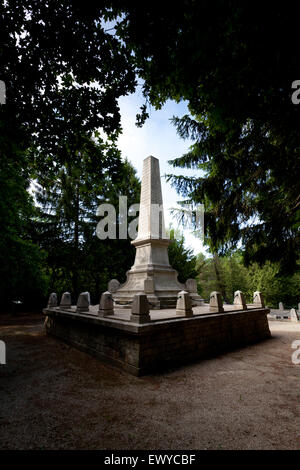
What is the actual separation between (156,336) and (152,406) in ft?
5.47

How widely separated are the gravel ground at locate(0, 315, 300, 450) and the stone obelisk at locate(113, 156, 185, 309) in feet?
10.9

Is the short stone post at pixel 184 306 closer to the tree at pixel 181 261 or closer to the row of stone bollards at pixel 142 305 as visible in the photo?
the row of stone bollards at pixel 142 305

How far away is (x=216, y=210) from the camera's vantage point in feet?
27.9

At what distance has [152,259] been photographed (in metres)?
9.40

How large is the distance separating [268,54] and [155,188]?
765 cm

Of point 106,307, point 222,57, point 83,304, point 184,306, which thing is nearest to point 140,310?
point 106,307

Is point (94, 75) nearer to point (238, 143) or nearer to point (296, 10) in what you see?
point (296, 10)

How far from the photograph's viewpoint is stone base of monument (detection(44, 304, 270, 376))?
4.93 m

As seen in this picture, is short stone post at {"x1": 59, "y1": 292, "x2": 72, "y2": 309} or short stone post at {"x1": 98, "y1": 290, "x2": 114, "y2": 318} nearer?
short stone post at {"x1": 98, "y1": 290, "x2": 114, "y2": 318}

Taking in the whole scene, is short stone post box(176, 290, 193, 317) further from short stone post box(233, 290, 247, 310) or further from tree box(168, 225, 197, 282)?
tree box(168, 225, 197, 282)

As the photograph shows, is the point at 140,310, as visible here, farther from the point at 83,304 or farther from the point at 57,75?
the point at 57,75

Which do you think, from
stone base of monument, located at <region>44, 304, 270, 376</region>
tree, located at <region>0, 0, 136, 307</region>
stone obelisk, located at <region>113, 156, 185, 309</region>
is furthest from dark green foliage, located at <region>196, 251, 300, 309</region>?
tree, located at <region>0, 0, 136, 307</region>

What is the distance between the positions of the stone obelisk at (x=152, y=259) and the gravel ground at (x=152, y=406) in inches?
130

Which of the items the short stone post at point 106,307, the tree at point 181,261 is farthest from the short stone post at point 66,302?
the tree at point 181,261
